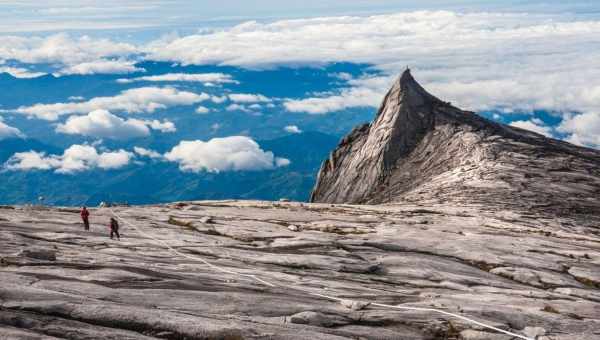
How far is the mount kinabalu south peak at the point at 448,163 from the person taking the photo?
86.6 metres

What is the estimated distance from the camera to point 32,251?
119ft

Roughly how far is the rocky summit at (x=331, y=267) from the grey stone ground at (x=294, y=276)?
4.2 inches

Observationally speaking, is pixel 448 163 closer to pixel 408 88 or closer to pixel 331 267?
pixel 408 88

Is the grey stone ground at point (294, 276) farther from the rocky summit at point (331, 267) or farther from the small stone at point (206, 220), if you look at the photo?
the small stone at point (206, 220)

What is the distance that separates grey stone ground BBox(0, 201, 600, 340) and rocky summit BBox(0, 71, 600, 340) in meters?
0.11

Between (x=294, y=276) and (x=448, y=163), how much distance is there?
7288 centimetres

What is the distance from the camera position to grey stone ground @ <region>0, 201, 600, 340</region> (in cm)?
2584

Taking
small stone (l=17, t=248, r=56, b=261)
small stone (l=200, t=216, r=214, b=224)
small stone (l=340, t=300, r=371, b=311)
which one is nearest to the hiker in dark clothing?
small stone (l=17, t=248, r=56, b=261)

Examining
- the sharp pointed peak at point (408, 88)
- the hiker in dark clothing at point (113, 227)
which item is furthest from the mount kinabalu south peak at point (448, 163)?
the hiker in dark clothing at point (113, 227)

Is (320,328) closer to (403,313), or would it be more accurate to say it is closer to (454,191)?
(403,313)

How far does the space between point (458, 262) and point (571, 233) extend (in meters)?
25.5

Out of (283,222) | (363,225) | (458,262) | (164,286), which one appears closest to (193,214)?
(283,222)

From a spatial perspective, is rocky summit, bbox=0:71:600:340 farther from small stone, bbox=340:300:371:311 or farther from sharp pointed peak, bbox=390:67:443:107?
sharp pointed peak, bbox=390:67:443:107

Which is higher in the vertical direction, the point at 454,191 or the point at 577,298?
the point at 454,191
